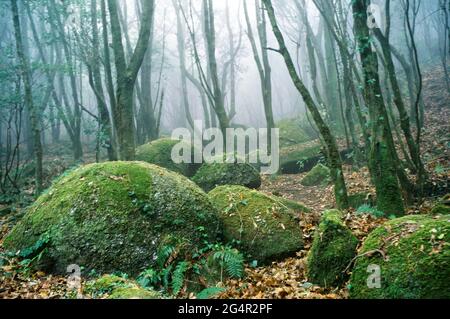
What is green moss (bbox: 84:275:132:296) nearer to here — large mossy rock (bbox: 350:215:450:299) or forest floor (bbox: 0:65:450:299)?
forest floor (bbox: 0:65:450:299)

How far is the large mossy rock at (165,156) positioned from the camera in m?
12.6

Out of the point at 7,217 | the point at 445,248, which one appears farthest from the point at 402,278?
the point at 7,217

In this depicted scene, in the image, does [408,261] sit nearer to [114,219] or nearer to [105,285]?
[105,285]

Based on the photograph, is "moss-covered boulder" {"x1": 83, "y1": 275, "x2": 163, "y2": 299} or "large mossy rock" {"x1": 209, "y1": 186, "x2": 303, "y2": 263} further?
"large mossy rock" {"x1": 209, "y1": 186, "x2": 303, "y2": 263}

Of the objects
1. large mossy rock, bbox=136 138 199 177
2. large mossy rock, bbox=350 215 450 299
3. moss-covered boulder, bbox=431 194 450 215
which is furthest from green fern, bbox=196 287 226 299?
large mossy rock, bbox=136 138 199 177

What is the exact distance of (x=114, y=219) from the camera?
5430 mm

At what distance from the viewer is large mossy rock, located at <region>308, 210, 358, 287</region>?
4.25m

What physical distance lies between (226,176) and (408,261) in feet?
24.2

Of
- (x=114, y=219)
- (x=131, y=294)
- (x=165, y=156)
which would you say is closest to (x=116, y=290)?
(x=131, y=294)

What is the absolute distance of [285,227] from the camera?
6012 mm

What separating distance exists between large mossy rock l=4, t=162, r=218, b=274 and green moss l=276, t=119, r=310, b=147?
13993 millimetres

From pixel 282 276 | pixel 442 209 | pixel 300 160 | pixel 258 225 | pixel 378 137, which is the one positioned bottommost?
pixel 282 276

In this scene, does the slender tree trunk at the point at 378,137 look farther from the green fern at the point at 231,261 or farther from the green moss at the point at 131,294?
the green moss at the point at 131,294
